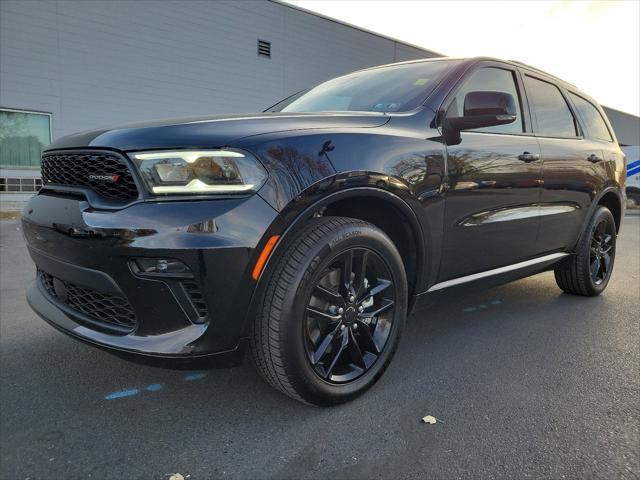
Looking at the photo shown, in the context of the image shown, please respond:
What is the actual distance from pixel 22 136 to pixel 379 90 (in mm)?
11760

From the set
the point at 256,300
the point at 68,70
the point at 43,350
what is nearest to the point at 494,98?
the point at 256,300

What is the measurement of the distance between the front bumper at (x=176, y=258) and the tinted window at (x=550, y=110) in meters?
2.50

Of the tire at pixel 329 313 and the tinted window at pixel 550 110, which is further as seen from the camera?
the tinted window at pixel 550 110

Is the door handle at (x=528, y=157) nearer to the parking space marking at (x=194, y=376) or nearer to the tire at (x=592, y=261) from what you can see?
the tire at (x=592, y=261)

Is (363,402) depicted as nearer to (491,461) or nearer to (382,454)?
(382,454)

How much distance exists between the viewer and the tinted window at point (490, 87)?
2.72m

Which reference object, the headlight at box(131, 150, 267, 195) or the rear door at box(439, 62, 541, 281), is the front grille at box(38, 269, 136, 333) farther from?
the rear door at box(439, 62, 541, 281)

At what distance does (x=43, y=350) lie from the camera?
8.96 feet

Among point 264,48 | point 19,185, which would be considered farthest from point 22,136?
point 264,48

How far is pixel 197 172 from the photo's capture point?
1.74 m

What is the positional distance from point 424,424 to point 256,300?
914 millimetres

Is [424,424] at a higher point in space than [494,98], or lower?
lower

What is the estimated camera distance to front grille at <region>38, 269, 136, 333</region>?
72.8 inches

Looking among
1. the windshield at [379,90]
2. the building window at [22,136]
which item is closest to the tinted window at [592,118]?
the windshield at [379,90]
